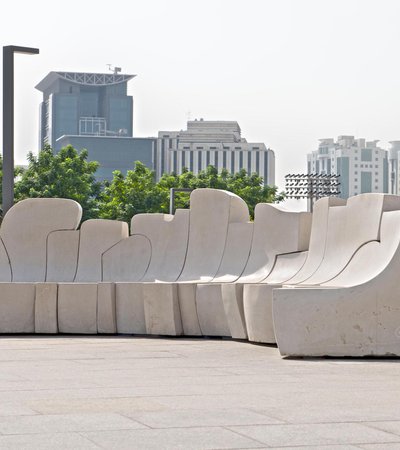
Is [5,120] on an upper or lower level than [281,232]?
upper

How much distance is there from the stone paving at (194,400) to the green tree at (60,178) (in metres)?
38.1

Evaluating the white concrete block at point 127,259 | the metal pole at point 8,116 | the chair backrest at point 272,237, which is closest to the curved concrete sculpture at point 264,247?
the chair backrest at point 272,237

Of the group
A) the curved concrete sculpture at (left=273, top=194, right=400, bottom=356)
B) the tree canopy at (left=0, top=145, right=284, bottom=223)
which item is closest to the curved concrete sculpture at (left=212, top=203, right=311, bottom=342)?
the curved concrete sculpture at (left=273, top=194, right=400, bottom=356)

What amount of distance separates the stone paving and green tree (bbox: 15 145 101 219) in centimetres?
3808

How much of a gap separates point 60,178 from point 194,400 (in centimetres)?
4422

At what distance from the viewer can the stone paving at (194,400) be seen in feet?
22.0

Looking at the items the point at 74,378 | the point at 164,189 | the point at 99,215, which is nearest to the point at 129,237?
the point at 74,378

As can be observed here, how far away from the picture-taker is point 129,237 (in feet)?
57.9

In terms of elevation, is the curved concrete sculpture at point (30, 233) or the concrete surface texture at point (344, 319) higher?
the curved concrete sculpture at point (30, 233)

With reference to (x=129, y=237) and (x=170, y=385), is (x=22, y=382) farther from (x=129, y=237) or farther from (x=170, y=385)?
(x=129, y=237)

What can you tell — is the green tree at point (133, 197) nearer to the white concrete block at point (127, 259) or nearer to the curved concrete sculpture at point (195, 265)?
the white concrete block at point (127, 259)

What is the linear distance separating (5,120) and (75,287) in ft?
Answer: 12.5

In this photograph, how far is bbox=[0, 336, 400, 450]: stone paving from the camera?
6707 mm

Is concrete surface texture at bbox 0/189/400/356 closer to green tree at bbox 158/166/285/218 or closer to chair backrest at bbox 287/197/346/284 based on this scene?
chair backrest at bbox 287/197/346/284
